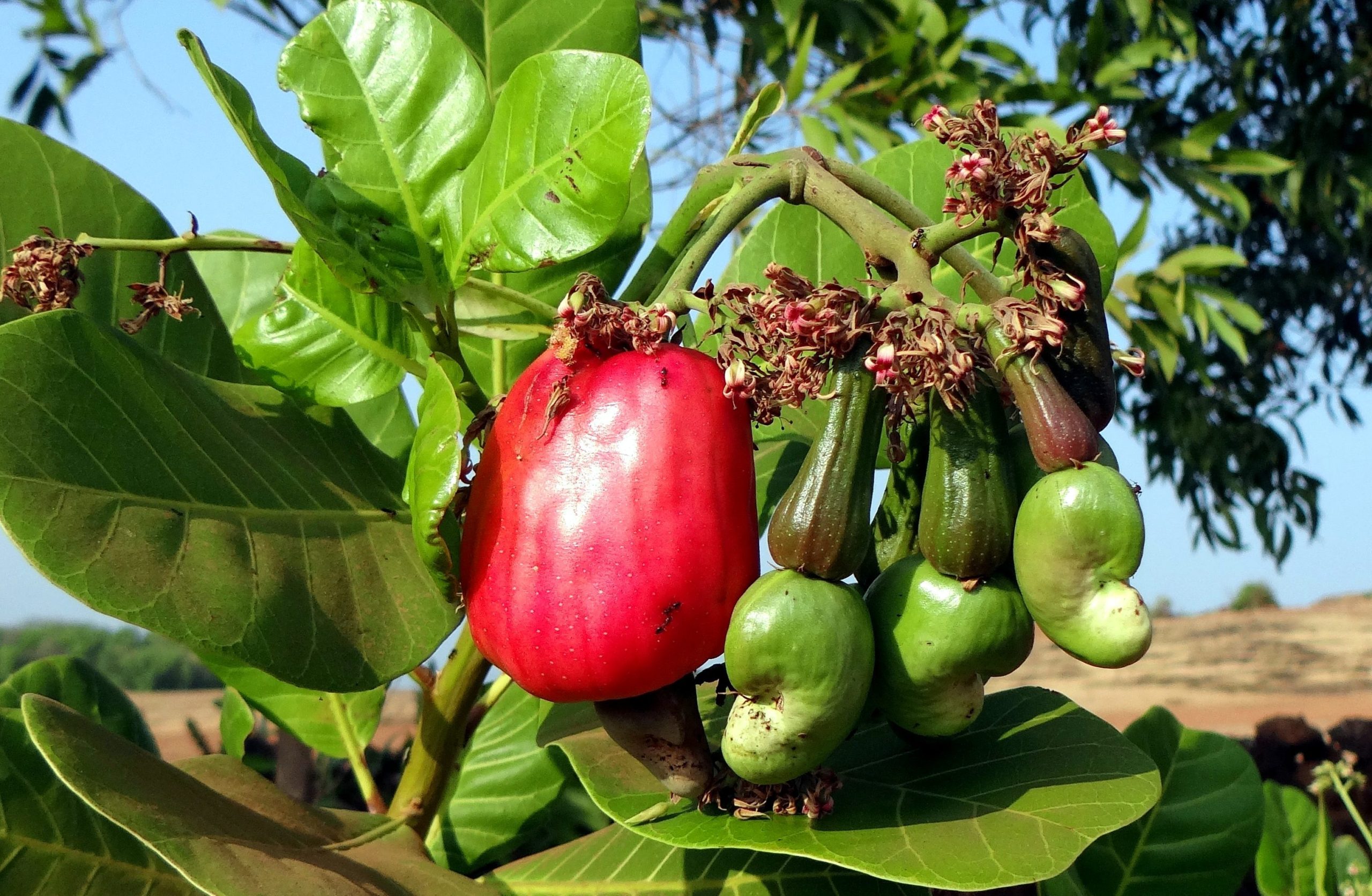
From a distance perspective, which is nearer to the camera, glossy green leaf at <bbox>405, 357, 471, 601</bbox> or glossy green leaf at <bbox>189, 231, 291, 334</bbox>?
glossy green leaf at <bbox>405, 357, 471, 601</bbox>

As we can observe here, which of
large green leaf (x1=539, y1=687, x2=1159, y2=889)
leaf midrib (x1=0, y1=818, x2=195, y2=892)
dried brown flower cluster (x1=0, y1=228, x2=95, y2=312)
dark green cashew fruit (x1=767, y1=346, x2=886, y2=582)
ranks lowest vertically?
leaf midrib (x1=0, y1=818, x2=195, y2=892)

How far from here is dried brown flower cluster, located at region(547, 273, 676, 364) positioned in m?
0.75

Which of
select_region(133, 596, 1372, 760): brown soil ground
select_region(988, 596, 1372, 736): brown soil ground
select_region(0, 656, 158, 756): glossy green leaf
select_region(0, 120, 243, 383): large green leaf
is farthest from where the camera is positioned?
select_region(988, 596, 1372, 736): brown soil ground

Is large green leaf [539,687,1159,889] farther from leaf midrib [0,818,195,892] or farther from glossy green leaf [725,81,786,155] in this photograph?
glossy green leaf [725,81,786,155]

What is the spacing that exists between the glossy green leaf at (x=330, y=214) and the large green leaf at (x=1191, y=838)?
100cm

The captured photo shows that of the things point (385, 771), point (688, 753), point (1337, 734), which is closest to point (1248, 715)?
point (1337, 734)

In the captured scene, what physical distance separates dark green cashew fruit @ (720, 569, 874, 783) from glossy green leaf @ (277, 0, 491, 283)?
0.38 m

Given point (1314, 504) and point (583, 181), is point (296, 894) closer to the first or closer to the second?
point (583, 181)

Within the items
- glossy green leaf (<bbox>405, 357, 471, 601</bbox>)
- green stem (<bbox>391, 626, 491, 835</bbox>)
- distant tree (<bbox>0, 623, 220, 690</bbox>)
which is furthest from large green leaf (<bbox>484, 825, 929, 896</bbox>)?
distant tree (<bbox>0, 623, 220, 690</bbox>)

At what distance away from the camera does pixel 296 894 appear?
714mm

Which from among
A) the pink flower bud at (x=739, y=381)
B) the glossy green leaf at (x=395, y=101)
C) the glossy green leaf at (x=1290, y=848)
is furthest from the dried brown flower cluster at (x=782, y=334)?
the glossy green leaf at (x=1290, y=848)

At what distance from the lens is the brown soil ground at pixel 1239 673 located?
7.81 metres

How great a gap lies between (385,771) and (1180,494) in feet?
12.1

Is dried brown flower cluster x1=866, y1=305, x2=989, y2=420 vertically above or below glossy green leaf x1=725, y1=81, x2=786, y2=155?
below
